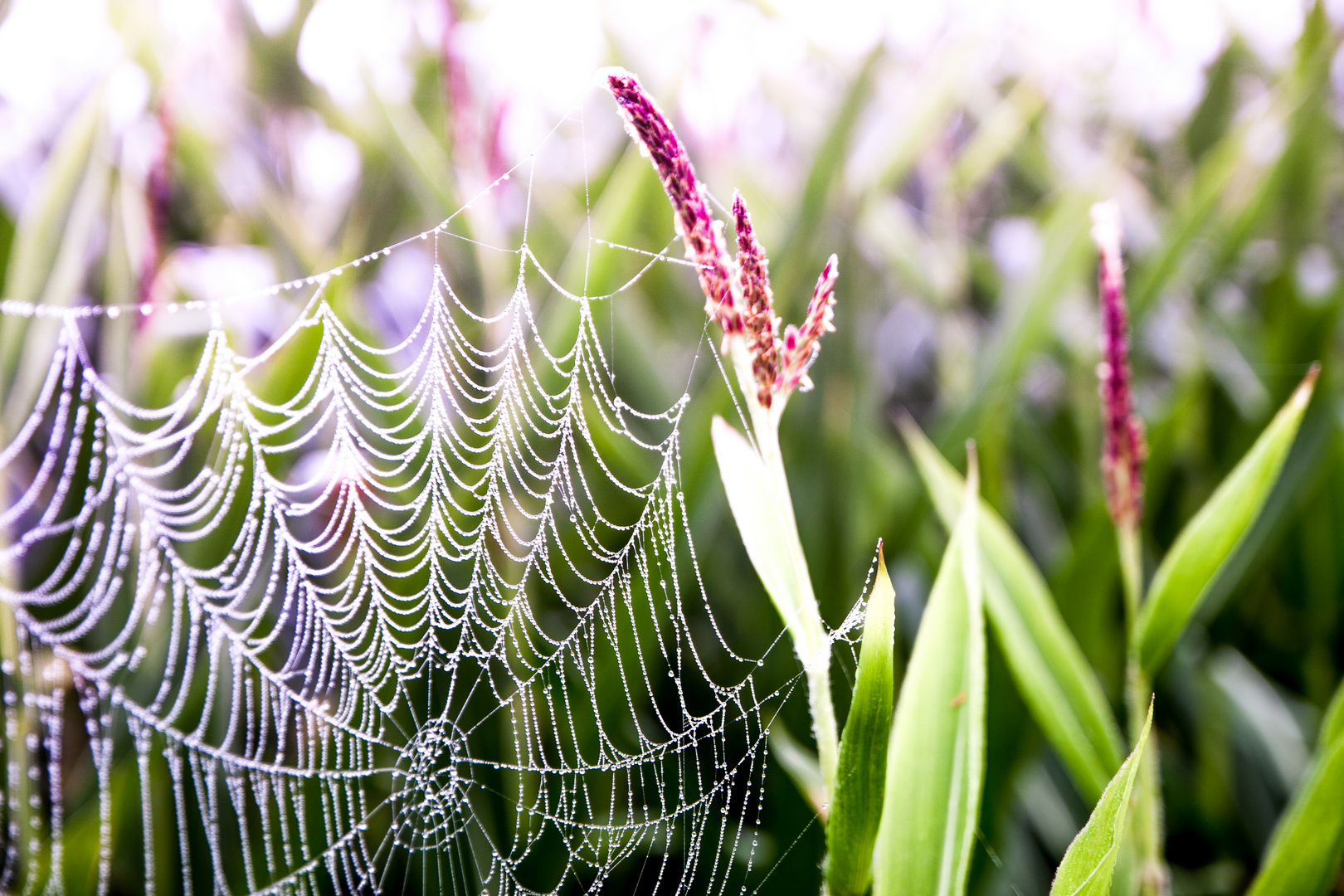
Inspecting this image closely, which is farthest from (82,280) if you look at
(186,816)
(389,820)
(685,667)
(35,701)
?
(685,667)

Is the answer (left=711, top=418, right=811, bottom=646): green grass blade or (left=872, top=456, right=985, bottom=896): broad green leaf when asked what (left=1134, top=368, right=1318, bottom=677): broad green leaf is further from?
(left=711, top=418, right=811, bottom=646): green grass blade

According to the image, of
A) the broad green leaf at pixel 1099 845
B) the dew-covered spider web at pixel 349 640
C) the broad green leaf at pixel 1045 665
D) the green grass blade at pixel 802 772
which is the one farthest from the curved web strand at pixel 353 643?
the broad green leaf at pixel 1099 845

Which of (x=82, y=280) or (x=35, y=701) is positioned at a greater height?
(x=82, y=280)

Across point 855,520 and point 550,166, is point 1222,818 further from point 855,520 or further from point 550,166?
point 550,166

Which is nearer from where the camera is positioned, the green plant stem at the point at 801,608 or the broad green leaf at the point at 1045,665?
the green plant stem at the point at 801,608

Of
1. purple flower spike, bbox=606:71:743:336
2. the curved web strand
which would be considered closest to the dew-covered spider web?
the curved web strand

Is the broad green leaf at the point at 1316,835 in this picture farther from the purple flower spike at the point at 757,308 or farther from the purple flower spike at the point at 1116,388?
the purple flower spike at the point at 757,308
